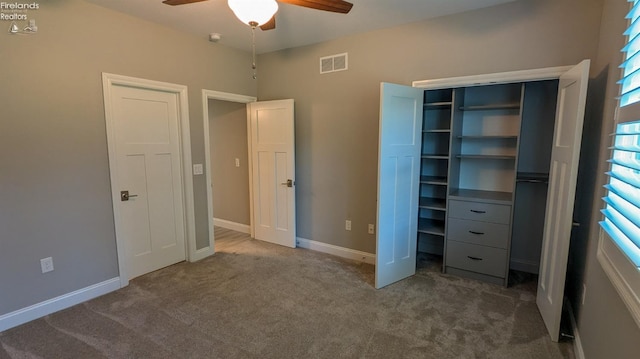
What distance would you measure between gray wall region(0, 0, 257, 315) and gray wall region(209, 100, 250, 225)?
155 cm

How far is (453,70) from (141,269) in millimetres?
3863

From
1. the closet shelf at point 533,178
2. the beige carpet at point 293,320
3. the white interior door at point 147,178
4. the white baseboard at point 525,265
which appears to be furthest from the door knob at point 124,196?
the white baseboard at point 525,265

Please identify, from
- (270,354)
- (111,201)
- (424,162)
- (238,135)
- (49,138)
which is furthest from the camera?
(238,135)

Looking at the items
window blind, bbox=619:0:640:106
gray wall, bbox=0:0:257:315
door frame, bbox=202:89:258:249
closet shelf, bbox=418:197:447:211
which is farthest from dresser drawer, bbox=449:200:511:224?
gray wall, bbox=0:0:257:315

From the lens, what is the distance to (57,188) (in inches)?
99.9

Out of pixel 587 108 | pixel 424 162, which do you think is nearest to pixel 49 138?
pixel 424 162

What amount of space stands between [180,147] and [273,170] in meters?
1.20

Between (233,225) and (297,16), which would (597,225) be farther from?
(233,225)

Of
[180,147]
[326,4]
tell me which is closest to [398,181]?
[326,4]

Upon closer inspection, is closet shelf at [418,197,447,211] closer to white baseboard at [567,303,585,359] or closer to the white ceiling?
white baseboard at [567,303,585,359]

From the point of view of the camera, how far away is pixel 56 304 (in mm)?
2576

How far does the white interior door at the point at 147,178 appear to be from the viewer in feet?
9.75

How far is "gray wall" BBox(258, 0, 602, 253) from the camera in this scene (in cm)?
259

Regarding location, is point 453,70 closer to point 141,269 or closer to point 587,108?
→ point 587,108
